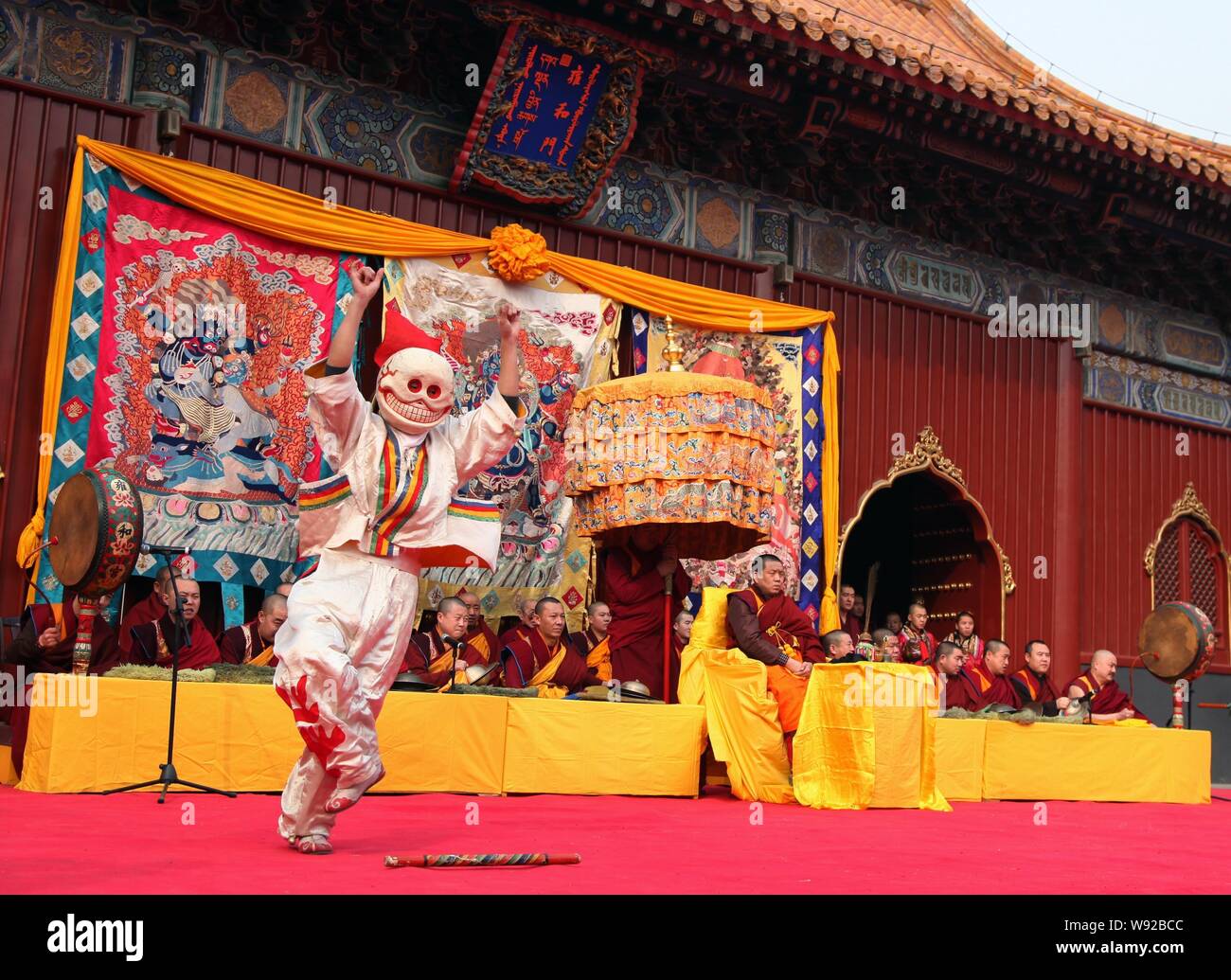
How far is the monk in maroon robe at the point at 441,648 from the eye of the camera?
308 inches

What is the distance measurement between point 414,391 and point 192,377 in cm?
398

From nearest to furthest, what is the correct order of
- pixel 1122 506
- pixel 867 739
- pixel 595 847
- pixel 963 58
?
pixel 595 847
pixel 867 739
pixel 1122 506
pixel 963 58

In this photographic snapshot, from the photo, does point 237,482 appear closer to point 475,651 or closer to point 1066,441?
point 475,651

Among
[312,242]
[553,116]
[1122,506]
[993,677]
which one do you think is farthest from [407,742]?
[1122,506]

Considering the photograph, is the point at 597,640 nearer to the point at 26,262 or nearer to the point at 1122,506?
the point at 26,262

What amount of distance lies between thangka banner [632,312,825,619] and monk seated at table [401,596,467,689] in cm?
→ 203

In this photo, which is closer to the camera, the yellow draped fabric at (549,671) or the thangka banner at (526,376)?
the yellow draped fabric at (549,671)

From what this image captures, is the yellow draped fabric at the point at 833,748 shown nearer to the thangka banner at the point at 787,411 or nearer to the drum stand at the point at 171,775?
the thangka banner at the point at 787,411

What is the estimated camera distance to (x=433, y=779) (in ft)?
22.0

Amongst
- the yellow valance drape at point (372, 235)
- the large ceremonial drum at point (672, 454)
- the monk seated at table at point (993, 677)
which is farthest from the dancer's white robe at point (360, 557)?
the monk seated at table at point (993, 677)

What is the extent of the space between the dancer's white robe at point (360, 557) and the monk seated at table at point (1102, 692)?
20.8 feet

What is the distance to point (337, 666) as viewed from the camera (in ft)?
12.8

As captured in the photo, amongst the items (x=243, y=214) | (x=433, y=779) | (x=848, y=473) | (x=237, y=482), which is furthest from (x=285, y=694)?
(x=848, y=473)
